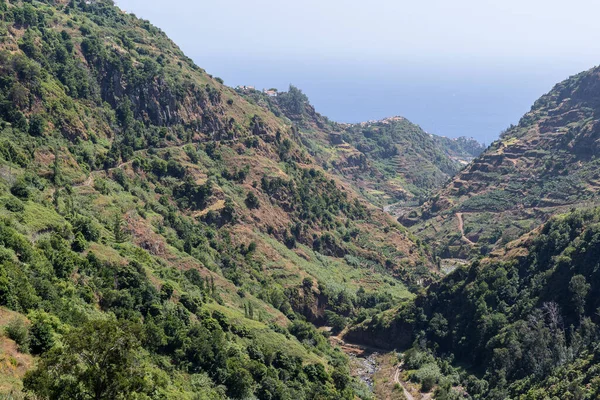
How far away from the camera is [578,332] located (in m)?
59.4

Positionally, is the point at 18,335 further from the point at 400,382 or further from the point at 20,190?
the point at 400,382

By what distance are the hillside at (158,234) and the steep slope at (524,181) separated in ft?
80.5

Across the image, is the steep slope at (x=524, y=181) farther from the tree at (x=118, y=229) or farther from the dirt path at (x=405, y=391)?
the tree at (x=118, y=229)

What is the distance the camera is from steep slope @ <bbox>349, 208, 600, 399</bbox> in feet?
185

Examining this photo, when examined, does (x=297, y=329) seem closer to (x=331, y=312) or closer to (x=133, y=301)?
(x=331, y=312)

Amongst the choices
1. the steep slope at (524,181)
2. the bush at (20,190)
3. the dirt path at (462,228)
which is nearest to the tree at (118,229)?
the bush at (20,190)

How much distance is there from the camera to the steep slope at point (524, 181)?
126750mm

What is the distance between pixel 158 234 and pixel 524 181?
106 metres

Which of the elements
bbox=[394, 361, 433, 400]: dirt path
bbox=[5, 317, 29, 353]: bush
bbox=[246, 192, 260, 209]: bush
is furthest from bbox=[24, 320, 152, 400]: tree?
bbox=[246, 192, 260, 209]: bush

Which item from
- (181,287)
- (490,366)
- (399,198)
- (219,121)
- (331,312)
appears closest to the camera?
(181,287)

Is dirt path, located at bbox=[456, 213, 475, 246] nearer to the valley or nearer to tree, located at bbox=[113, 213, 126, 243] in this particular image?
the valley

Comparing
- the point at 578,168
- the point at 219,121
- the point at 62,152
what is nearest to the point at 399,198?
the point at 578,168

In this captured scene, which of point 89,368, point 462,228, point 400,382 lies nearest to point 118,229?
point 400,382

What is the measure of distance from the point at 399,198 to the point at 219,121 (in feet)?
287
